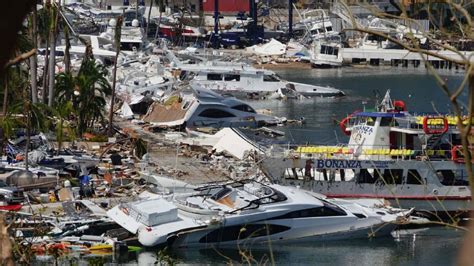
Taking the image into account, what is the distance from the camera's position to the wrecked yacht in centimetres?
4262

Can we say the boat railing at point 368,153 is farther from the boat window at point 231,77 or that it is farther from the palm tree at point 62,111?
the boat window at point 231,77

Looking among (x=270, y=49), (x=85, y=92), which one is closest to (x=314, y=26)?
(x=270, y=49)

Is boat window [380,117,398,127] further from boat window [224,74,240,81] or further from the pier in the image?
the pier

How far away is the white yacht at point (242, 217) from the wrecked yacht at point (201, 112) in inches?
654

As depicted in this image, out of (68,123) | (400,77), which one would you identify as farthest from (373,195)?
(400,77)

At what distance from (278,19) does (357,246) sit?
216ft

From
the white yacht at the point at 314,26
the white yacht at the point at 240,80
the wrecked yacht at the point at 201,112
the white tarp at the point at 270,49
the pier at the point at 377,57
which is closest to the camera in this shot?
the wrecked yacht at the point at 201,112

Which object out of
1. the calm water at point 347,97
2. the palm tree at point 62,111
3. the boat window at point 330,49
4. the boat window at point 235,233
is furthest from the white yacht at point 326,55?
the boat window at point 235,233

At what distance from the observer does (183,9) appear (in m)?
84.8

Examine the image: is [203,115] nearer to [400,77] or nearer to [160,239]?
[160,239]

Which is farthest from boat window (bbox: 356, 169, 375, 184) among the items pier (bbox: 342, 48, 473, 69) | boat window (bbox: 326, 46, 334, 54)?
pier (bbox: 342, 48, 473, 69)

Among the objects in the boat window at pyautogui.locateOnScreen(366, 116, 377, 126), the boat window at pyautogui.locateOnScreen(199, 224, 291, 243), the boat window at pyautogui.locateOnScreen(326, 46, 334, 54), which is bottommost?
the boat window at pyautogui.locateOnScreen(326, 46, 334, 54)

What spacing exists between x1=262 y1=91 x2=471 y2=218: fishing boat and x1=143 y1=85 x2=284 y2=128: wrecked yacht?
44.5 ft

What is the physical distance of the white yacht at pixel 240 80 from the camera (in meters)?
53.4
